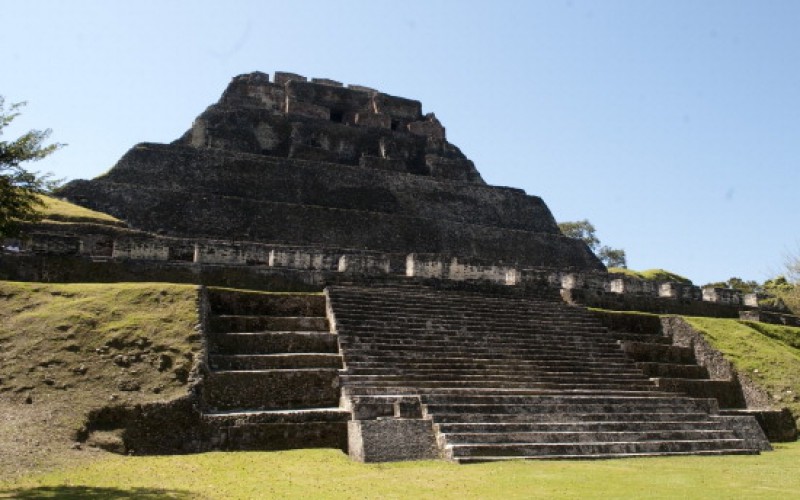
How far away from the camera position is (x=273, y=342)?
11.6 m

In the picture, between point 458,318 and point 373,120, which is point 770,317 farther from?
point 373,120

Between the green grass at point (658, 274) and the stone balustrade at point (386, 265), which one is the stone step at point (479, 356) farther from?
the green grass at point (658, 274)

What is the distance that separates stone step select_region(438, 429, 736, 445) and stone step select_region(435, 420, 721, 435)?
0.29 feet

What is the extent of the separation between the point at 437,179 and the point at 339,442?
20014 millimetres

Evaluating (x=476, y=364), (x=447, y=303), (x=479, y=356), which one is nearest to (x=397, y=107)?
(x=447, y=303)

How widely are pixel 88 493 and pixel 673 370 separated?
11.7 m

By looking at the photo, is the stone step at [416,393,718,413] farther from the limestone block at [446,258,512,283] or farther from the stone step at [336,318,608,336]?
the limestone block at [446,258,512,283]

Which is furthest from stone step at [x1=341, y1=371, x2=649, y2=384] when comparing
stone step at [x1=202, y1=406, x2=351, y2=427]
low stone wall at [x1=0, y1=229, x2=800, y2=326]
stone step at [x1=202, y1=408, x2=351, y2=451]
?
low stone wall at [x1=0, y1=229, x2=800, y2=326]

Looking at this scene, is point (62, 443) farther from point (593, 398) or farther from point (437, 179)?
point (437, 179)

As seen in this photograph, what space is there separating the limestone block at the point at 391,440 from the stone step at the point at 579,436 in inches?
9.8

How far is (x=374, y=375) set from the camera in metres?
11.1

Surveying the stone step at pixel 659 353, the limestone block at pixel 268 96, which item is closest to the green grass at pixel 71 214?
the stone step at pixel 659 353

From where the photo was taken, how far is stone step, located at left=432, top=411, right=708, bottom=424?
32.9ft

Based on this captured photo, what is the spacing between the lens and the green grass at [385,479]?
22.8ft
